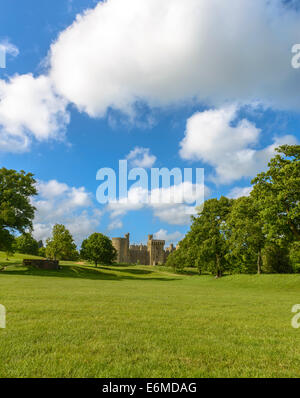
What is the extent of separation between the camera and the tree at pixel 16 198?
4112cm

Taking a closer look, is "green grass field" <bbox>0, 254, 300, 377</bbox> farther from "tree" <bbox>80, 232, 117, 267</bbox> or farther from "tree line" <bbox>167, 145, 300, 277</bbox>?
"tree" <bbox>80, 232, 117, 267</bbox>

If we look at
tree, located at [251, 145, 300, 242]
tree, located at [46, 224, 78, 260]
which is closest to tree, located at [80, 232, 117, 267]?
tree, located at [46, 224, 78, 260]

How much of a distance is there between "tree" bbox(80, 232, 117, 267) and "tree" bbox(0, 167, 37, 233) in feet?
115

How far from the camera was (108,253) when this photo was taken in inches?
3066

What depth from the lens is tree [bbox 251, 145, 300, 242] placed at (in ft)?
91.7

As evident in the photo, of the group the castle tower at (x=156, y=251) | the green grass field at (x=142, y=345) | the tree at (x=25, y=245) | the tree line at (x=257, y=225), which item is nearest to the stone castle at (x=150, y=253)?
the castle tower at (x=156, y=251)

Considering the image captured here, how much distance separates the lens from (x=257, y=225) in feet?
119

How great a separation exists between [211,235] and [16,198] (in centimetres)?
3380

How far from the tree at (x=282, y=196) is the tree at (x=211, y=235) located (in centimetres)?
1579

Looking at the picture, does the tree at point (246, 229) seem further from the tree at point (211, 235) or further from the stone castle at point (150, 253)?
the stone castle at point (150, 253)

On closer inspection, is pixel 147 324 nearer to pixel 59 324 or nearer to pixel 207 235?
pixel 59 324

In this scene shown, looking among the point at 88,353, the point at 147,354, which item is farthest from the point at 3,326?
the point at 147,354
